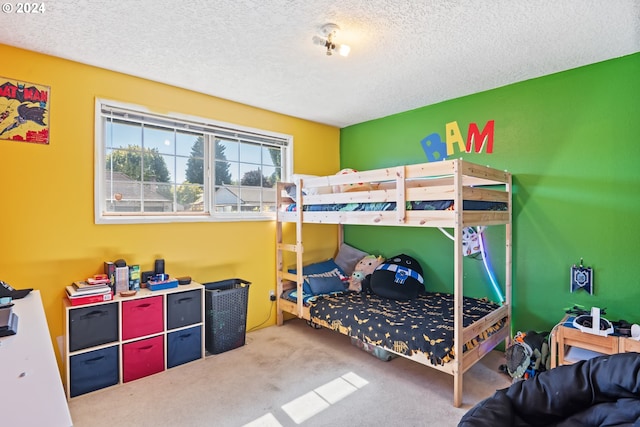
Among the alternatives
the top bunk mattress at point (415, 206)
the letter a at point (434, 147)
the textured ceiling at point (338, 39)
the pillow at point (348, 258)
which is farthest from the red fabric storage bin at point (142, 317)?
the letter a at point (434, 147)

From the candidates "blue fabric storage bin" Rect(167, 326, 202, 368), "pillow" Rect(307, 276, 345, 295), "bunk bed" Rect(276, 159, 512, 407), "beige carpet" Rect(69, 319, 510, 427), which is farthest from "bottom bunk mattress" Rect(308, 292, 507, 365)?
"blue fabric storage bin" Rect(167, 326, 202, 368)

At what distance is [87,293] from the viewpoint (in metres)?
2.35

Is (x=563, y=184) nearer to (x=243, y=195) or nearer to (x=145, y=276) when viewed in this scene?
(x=243, y=195)

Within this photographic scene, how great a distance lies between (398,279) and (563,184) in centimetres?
163

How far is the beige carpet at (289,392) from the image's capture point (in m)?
2.07

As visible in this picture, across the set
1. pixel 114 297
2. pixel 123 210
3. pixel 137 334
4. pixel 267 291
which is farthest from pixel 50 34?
pixel 267 291

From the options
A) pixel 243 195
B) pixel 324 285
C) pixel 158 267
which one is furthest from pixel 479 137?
pixel 158 267

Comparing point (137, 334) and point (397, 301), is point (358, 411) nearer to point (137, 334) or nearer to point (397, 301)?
point (397, 301)

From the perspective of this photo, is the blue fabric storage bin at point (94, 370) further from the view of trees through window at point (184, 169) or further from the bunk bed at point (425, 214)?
the bunk bed at point (425, 214)

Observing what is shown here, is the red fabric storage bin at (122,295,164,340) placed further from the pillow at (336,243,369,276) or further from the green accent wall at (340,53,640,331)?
the green accent wall at (340,53,640,331)

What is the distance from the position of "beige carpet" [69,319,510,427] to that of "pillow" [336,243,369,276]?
1.16 m

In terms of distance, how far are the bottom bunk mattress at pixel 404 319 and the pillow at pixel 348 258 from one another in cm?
63

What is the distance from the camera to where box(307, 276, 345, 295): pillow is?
347 centimetres

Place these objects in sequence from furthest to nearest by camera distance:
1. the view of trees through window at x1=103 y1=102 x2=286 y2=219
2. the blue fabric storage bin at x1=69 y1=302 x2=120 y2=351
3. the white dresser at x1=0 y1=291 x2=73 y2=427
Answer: the view of trees through window at x1=103 y1=102 x2=286 y2=219 → the blue fabric storage bin at x1=69 y1=302 x2=120 y2=351 → the white dresser at x1=0 y1=291 x2=73 y2=427
